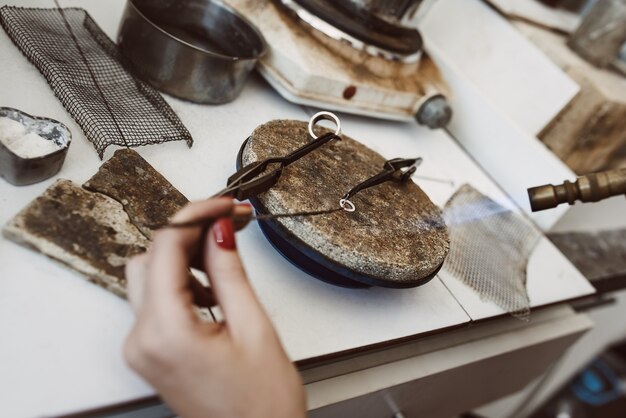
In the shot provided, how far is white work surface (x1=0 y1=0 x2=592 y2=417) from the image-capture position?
1.79 feet

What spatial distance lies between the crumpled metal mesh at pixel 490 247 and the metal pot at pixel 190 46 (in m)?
0.53

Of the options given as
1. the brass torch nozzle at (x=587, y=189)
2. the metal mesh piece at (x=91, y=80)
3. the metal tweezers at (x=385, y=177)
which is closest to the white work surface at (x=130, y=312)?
the metal mesh piece at (x=91, y=80)

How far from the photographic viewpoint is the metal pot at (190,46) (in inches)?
35.1

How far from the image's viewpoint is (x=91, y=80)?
87cm

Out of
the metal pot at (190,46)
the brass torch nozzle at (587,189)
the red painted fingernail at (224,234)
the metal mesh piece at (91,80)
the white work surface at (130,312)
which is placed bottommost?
the white work surface at (130,312)

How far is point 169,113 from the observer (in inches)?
35.8

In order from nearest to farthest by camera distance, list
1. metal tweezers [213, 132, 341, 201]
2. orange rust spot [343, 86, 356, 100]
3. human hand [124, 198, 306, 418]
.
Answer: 1. human hand [124, 198, 306, 418]
2. metal tweezers [213, 132, 341, 201]
3. orange rust spot [343, 86, 356, 100]

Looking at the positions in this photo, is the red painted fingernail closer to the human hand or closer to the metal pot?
the human hand

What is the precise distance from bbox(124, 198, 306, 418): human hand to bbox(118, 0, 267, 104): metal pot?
49 cm

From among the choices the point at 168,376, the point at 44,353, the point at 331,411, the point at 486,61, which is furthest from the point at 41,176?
the point at 486,61

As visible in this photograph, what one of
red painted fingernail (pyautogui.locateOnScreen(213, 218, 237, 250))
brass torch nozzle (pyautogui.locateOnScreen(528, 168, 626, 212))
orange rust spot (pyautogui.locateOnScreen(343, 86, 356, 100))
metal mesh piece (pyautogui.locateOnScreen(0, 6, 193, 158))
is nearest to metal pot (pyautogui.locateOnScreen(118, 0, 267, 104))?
metal mesh piece (pyautogui.locateOnScreen(0, 6, 193, 158))

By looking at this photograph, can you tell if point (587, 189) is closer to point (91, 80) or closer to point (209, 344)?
point (209, 344)

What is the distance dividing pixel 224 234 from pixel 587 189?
20.7 inches

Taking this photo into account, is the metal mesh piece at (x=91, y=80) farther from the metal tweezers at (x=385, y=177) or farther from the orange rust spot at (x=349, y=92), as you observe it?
the orange rust spot at (x=349, y=92)
